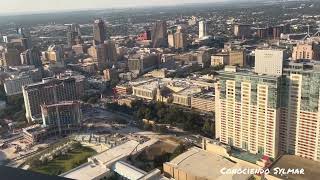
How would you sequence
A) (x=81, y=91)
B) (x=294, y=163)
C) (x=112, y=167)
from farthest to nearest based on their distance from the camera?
(x=81, y=91)
(x=112, y=167)
(x=294, y=163)

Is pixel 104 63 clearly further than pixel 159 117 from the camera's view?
Yes

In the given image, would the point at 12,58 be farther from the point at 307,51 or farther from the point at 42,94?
the point at 307,51

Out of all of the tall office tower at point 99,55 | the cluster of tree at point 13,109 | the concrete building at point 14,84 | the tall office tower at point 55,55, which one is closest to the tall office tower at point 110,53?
the tall office tower at point 99,55

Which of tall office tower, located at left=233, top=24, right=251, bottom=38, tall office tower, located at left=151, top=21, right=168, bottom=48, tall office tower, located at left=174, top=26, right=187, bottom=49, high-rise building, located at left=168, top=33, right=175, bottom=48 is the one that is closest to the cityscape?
tall office tower, located at left=174, top=26, right=187, bottom=49

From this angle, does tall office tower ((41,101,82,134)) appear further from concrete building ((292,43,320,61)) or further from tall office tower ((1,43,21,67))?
tall office tower ((1,43,21,67))

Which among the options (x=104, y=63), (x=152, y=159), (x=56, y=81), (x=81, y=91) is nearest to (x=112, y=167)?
(x=152, y=159)

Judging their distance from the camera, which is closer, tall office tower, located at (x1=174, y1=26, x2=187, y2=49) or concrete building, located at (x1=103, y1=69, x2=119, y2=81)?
concrete building, located at (x1=103, y1=69, x2=119, y2=81)

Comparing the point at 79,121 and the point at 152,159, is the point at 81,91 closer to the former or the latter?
the point at 79,121

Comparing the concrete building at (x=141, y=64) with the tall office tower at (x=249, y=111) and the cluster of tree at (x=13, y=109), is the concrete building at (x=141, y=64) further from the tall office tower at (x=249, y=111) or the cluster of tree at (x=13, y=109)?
the tall office tower at (x=249, y=111)
